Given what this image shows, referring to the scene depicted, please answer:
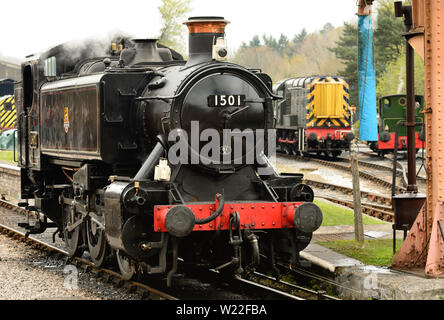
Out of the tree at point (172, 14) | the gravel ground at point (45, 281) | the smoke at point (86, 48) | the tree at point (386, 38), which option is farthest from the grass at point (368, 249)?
the tree at point (386, 38)

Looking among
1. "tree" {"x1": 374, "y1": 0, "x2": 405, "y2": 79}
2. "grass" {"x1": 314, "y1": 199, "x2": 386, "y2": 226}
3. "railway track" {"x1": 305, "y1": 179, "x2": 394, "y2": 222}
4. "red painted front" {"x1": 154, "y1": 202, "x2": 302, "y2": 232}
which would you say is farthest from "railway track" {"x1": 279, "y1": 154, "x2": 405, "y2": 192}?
"tree" {"x1": 374, "y1": 0, "x2": 405, "y2": 79}

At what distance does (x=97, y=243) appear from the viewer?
10.0 m

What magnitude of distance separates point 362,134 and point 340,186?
2772 mm

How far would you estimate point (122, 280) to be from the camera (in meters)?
9.44

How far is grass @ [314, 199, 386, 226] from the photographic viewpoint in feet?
44.8

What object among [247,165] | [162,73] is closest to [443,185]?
[247,165]

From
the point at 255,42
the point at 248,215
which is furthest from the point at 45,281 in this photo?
the point at 255,42

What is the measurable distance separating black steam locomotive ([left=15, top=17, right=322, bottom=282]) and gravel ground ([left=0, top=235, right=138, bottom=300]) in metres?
0.39

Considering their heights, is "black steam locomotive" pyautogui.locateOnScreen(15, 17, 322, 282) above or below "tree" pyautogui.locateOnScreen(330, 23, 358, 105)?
below

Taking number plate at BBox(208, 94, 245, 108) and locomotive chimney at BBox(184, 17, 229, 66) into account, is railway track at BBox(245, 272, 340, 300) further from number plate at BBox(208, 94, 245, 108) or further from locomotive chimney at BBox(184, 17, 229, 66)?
locomotive chimney at BBox(184, 17, 229, 66)

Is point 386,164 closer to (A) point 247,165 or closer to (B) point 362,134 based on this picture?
(B) point 362,134

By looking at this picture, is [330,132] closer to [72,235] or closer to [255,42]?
[72,235]

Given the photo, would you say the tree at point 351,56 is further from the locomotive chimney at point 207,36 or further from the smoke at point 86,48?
the locomotive chimney at point 207,36

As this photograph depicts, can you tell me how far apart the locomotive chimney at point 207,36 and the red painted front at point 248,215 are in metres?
1.80
